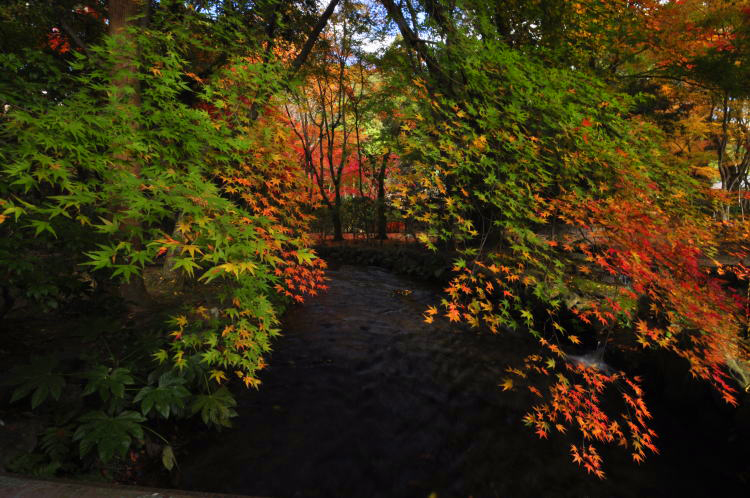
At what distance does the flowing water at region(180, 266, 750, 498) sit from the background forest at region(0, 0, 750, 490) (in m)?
0.32

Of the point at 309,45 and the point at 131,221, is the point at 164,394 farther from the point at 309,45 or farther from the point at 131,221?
the point at 309,45

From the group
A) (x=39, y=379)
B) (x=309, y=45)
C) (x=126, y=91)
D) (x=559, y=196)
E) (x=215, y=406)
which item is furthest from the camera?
(x=309, y=45)

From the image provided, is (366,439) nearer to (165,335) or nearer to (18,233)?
(165,335)

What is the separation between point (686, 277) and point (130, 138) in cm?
723

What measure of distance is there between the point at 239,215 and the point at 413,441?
3787mm

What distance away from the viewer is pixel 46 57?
369 centimetres

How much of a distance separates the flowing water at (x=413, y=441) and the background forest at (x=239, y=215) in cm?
32

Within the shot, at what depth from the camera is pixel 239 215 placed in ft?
10.3

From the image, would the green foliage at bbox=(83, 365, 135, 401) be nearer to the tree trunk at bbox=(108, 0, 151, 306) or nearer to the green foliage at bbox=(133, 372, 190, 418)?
the green foliage at bbox=(133, 372, 190, 418)

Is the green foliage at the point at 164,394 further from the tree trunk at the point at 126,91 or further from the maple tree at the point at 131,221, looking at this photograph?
the tree trunk at the point at 126,91

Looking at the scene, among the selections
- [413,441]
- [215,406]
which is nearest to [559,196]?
[413,441]

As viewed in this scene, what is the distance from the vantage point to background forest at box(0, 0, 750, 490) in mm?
2719

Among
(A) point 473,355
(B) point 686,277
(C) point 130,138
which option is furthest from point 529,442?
(C) point 130,138

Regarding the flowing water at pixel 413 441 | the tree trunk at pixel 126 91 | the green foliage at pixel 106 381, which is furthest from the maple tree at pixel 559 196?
the green foliage at pixel 106 381
